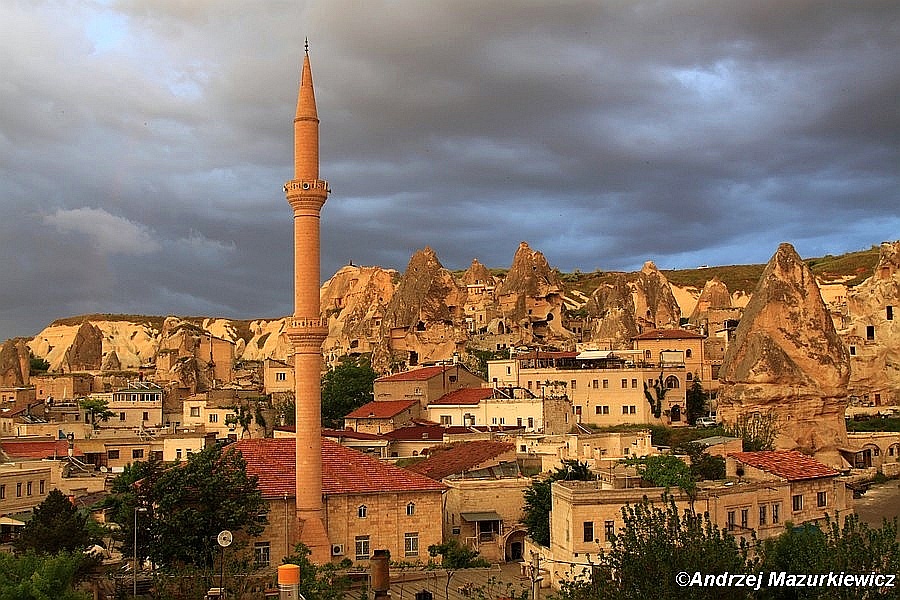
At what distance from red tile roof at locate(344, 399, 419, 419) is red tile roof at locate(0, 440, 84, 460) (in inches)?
663

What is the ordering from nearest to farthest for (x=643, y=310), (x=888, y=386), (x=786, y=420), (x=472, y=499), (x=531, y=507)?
(x=531, y=507)
(x=472, y=499)
(x=786, y=420)
(x=888, y=386)
(x=643, y=310)

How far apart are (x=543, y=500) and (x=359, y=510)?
6.79 metres

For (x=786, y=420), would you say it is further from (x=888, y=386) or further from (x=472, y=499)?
(x=472, y=499)

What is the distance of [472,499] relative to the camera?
42031 mm

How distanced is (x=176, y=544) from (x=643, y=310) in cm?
7900

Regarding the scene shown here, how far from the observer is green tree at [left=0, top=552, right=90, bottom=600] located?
2255 centimetres

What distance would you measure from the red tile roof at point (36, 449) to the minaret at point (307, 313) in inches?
808

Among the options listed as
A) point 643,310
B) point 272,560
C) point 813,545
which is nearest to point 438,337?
point 643,310

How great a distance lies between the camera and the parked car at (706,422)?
64.4 metres

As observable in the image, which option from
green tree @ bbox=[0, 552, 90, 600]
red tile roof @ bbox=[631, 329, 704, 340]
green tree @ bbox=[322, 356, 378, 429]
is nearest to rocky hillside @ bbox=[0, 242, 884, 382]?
red tile roof @ bbox=[631, 329, 704, 340]

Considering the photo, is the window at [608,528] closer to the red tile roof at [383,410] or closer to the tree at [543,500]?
the tree at [543,500]

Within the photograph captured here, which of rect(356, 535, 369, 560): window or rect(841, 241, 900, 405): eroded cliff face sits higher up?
rect(841, 241, 900, 405): eroded cliff face

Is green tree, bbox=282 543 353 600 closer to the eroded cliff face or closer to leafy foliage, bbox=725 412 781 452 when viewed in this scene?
leafy foliage, bbox=725 412 781 452

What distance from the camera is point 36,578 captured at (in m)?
22.7
